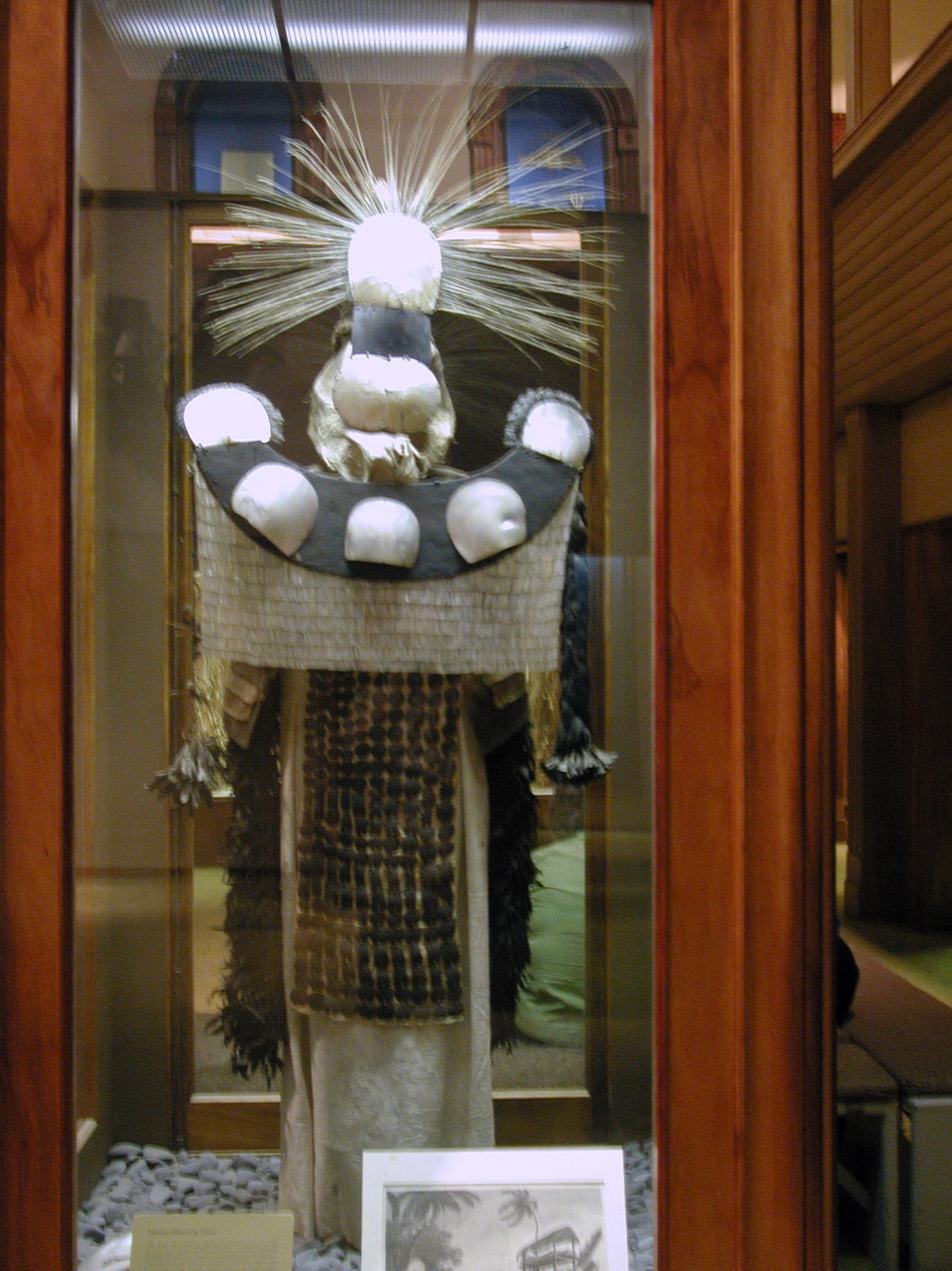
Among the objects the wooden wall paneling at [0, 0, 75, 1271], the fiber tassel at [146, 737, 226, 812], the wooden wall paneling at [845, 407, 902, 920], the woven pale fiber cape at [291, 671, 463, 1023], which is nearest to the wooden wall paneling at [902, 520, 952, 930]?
the wooden wall paneling at [845, 407, 902, 920]

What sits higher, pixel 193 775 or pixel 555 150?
pixel 555 150

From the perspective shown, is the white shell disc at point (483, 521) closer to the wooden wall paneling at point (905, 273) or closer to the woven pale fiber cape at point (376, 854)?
the woven pale fiber cape at point (376, 854)

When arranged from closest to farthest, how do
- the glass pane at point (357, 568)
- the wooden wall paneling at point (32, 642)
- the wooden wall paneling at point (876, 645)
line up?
the wooden wall paneling at point (32, 642) → the glass pane at point (357, 568) → the wooden wall paneling at point (876, 645)

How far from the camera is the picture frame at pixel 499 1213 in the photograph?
3.79 ft

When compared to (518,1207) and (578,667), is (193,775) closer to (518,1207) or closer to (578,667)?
(578,667)

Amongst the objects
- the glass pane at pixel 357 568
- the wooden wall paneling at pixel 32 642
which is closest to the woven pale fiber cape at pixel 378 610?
the glass pane at pixel 357 568

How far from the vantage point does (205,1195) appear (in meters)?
1.30

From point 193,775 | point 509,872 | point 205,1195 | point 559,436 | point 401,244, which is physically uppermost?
point 401,244

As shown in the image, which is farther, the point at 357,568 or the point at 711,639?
the point at 357,568

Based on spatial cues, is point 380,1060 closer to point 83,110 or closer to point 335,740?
point 335,740

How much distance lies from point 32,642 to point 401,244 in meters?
0.63

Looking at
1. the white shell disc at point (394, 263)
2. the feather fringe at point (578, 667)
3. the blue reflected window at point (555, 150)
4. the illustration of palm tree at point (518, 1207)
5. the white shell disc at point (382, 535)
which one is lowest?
the illustration of palm tree at point (518, 1207)

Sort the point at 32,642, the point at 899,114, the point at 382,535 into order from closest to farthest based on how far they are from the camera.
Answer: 1. the point at 32,642
2. the point at 382,535
3. the point at 899,114

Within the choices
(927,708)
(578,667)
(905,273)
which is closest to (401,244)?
(578,667)
